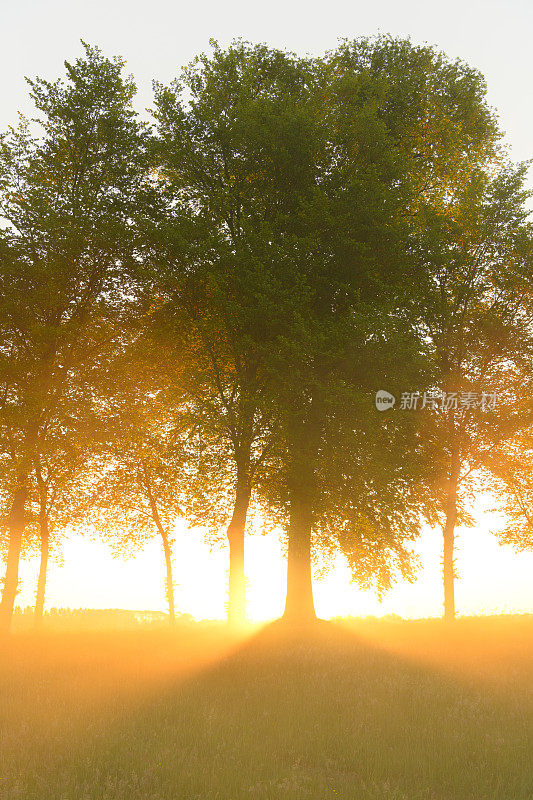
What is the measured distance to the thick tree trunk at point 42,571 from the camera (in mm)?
26766

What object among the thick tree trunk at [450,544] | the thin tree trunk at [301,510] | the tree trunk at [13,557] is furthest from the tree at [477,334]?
the tree trunk at [13,557]

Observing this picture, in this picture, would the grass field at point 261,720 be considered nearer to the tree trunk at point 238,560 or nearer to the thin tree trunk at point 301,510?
the tree trunk at point 238,560

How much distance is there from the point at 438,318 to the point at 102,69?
17.2 m

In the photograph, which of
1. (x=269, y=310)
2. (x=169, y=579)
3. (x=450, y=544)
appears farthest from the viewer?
(x=169, y=579)

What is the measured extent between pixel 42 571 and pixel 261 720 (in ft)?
58.2

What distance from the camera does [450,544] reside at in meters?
26.1

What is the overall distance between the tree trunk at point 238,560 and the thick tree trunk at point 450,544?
9.08 m

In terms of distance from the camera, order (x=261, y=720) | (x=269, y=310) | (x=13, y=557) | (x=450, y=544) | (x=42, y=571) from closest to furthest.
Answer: (x=261, y=720) → (x=269, y=310) → (x=13, y=557) → (x=450, y=544) → (x=42, y=571)

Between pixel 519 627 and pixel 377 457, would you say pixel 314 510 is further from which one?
pixel 519 627

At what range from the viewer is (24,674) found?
52.2 ft

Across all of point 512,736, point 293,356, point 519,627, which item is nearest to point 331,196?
point 293,356

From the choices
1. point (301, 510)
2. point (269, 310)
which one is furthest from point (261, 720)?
point (269, 310)

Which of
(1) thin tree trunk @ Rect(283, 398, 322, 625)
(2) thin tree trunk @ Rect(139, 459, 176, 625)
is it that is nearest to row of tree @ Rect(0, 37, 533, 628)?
(1) thin tree trunk @ Rect(283, 398, 322, 625)

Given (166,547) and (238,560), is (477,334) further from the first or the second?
(166,547)
